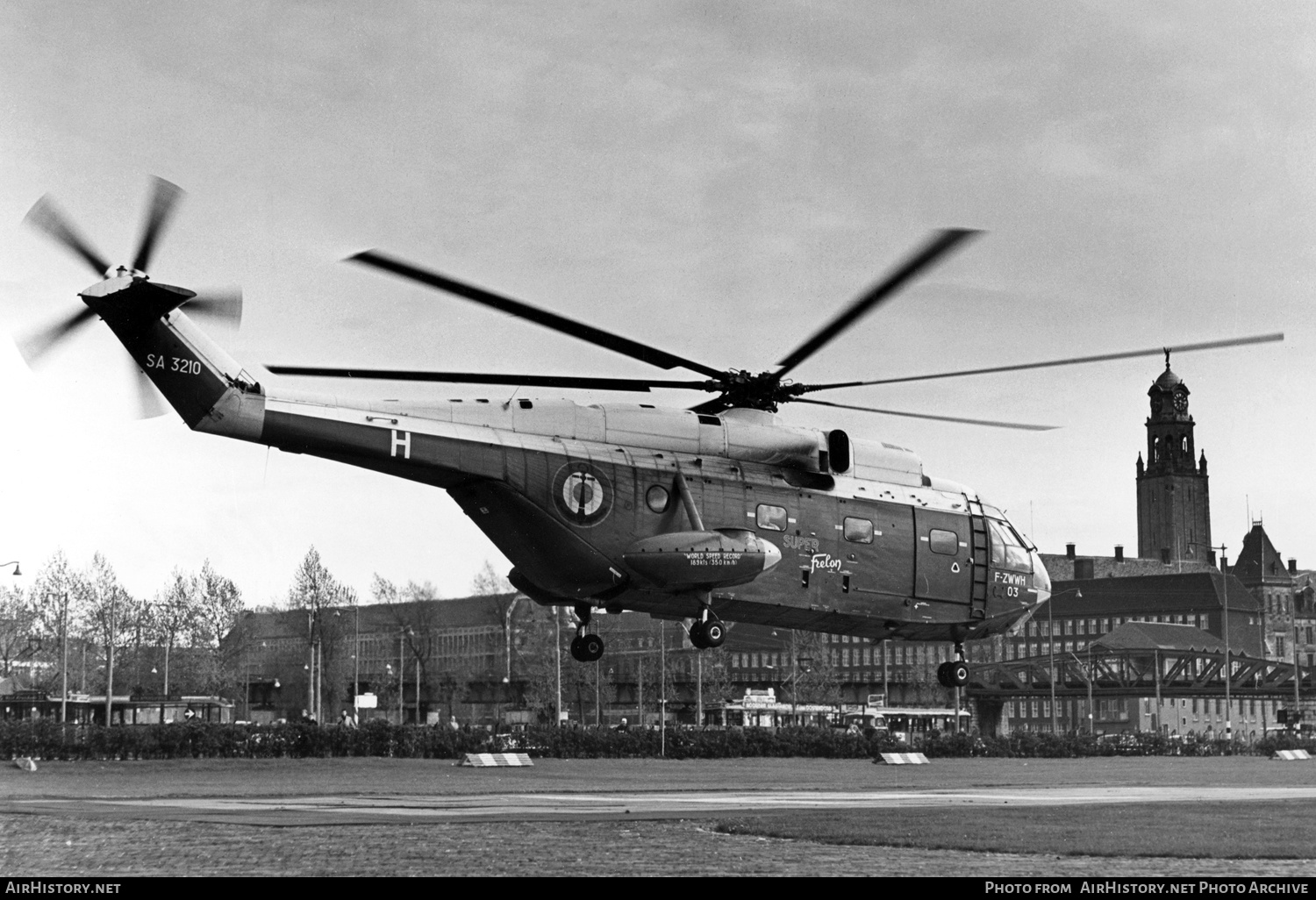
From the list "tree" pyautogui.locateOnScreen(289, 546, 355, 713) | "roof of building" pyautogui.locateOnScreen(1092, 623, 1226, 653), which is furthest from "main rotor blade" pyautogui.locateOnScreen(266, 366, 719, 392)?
"roof of building" pyautogui.locateOnScreen(1092, 623, 1226, 653)

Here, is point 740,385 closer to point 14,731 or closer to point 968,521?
point 968,521

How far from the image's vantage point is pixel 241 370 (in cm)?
2748

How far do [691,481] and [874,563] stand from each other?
16.5ft

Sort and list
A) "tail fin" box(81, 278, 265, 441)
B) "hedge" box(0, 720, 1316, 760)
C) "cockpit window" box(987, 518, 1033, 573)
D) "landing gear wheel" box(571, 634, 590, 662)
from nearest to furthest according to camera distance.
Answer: "tail fin" box(81, 278, 265, 441) < "landing gear wheel" box(571, 634, 590, 662) < "cockpit window" box(987, 518, 1033, 573) < "hedge" box(0, 720, 1316, 760)

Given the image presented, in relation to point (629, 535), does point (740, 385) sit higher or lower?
higher

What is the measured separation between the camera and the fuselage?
27.4m

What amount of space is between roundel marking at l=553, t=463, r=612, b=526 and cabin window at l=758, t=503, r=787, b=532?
3.44m

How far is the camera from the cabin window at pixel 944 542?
34875 millimetres

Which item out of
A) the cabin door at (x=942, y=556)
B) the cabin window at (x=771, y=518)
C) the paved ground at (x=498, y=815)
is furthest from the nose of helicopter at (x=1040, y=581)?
the cabin window at (x=771, y=518)

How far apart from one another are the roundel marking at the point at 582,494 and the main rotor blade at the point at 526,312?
2.41m

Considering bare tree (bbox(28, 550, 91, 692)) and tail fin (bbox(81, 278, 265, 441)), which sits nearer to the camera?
tail fin (bbox(81, 278, 265, 441))

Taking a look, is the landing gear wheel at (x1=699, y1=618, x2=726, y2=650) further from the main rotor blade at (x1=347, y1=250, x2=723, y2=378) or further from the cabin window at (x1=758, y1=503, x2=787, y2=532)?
the main rotor blade at (x1=347, y1=250, x2=723, y2=378)

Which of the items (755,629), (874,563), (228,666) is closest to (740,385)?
(874,563)

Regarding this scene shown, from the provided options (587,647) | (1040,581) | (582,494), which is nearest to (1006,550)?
(1040,581)
